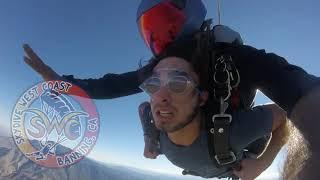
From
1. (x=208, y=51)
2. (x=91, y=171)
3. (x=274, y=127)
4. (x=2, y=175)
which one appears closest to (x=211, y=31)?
(x=208, y=51)

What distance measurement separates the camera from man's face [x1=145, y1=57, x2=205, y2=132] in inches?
109

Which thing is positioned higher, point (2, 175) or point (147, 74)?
point (147, 74)

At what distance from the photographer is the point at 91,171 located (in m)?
126

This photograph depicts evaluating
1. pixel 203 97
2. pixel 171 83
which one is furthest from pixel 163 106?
pixel 203 97

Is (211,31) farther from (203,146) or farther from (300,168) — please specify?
(300,168)

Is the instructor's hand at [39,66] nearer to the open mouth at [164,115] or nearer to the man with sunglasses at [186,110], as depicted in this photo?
the man with sunglasses at [186,110]

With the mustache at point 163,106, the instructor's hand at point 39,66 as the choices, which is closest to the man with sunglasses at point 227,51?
the instructor's hand at point 39,66

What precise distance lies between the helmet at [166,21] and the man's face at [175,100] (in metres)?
0.29

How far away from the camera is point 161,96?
2.80 metres

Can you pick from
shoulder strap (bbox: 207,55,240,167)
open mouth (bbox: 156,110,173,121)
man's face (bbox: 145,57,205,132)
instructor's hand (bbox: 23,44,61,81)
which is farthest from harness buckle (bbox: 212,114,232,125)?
instructor's hand (bbox: 23,44,61,81)

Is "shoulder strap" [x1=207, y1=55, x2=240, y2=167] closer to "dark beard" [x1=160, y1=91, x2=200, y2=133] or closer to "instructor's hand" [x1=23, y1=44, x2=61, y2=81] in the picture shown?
"dark beard" [x1=160, y1=91, x2=200, y2=133]

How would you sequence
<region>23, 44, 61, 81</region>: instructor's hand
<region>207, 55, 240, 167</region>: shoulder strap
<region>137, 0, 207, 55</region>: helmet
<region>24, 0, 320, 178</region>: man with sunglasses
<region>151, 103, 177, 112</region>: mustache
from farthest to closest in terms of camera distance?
<region>23, 44, 61, 81</region>: instructor's hand
<region>137, 0, 207, 55</region>: helmet
<region>151, 103, 177, 112</region>: mustache
<region>207, 55, 240, 167</region>: shoulder strap
<region>24, 0, 320, 178</region>: man with sunglasses

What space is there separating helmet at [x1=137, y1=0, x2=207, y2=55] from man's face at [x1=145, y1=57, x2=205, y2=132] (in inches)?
11.3

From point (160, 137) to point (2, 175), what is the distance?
3533 inches
